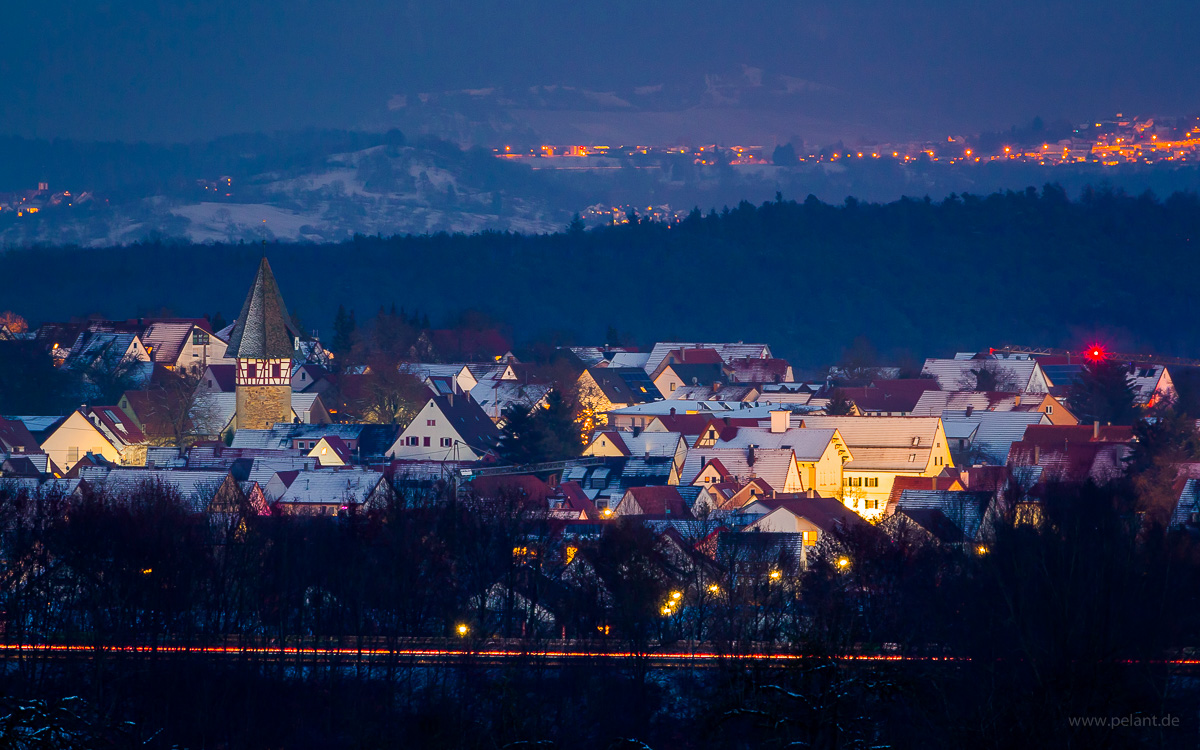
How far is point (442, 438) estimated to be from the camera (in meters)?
58.1

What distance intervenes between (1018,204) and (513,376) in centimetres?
10706

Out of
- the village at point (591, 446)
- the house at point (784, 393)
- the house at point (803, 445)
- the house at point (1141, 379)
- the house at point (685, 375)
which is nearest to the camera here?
the village at point (591, 446)

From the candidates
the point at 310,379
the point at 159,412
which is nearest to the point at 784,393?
the point at 310,379

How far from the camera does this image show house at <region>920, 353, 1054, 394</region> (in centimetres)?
7981

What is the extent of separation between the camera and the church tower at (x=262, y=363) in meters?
61.3

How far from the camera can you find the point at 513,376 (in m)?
81.7

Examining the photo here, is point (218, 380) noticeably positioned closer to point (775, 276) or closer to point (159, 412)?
point (159, 412)

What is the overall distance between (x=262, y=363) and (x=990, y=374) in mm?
35340

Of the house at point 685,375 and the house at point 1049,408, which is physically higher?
the house at point 685,375

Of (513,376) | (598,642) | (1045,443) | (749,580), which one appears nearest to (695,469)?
(1045,443)

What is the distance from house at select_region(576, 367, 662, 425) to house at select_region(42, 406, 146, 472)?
17.2 meters

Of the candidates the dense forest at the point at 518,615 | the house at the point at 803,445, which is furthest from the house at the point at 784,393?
the dense forest at the point at 518,615

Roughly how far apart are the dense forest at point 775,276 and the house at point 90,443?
70782 mm

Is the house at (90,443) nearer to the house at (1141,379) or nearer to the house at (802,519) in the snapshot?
the house at (802,519)
